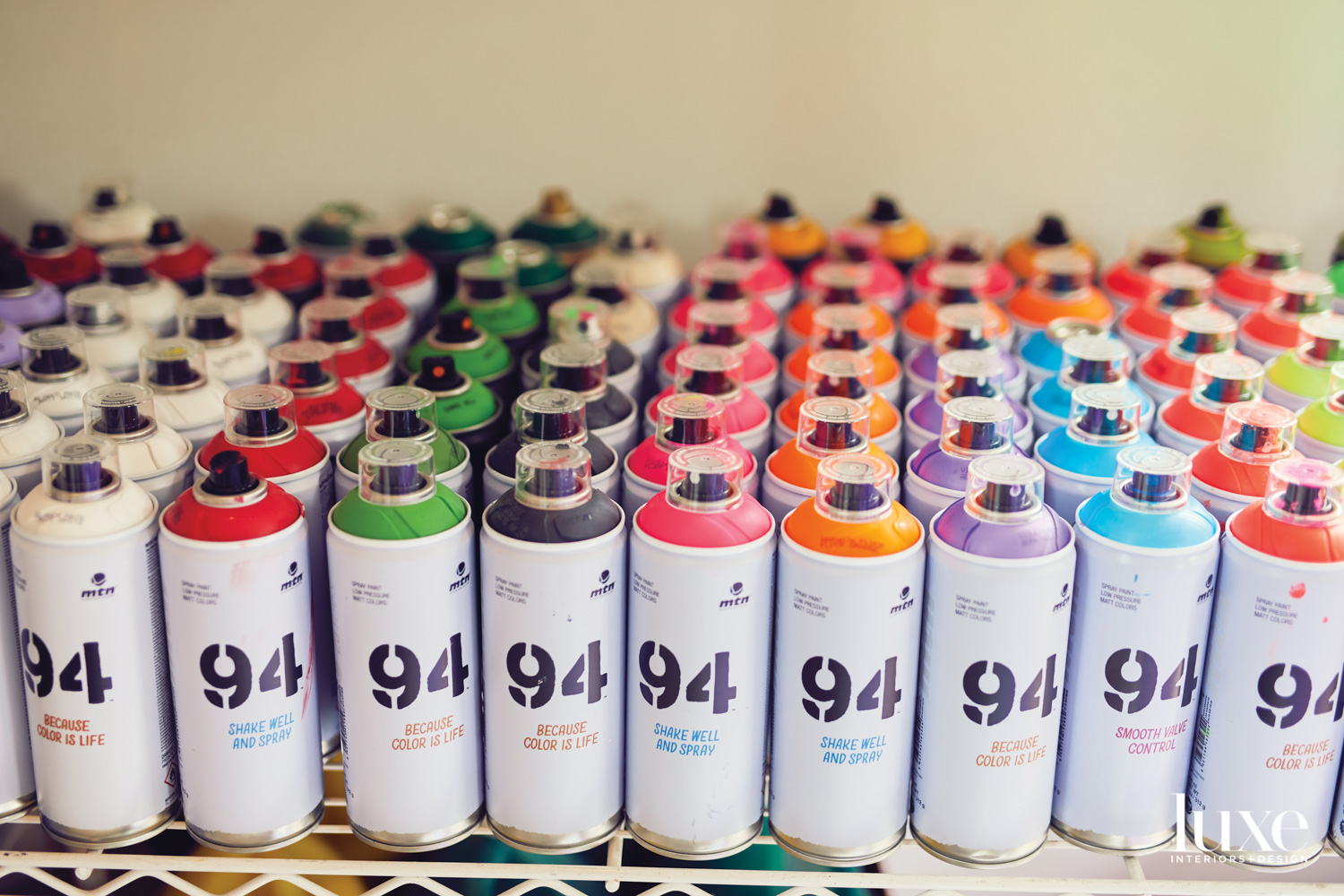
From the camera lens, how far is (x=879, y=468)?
1043 mm

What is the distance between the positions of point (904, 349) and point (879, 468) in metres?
0.54

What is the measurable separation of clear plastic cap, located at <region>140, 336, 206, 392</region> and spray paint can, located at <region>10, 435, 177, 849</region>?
0.56 feet

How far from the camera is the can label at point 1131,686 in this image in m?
1.04

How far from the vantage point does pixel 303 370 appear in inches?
49.5

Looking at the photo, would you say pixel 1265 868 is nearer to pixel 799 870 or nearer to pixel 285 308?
pixel 799 870

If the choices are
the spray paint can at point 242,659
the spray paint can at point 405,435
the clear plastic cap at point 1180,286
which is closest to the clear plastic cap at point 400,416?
the spray paint can at point 405,435

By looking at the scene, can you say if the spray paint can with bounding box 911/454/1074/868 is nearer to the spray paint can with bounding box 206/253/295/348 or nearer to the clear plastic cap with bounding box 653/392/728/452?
the clear plastic cap with bounding box 653/392/728/452

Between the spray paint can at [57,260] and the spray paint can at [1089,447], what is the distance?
1.19 m

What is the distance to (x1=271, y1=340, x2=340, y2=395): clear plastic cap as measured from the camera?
1.26 m

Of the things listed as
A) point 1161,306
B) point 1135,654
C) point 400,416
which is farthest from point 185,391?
point 1161,306

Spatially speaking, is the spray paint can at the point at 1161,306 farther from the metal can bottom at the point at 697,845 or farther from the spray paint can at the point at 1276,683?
the metal can bottom at the point at 697,845

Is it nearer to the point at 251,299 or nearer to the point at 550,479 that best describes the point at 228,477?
the point at 550,479

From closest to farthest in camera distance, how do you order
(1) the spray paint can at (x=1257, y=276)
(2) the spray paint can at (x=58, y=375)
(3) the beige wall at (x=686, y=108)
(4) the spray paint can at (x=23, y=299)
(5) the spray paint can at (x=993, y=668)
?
(5) the spray paint can at (x=993, y=668) < (2) the spray paint can at (x=58, y=375) < (4) the spray paint can at (x=23, y=299) < (1) the spray paint can at (x=1257, y=276) < (3) the beige wall at (x=686, y=108)

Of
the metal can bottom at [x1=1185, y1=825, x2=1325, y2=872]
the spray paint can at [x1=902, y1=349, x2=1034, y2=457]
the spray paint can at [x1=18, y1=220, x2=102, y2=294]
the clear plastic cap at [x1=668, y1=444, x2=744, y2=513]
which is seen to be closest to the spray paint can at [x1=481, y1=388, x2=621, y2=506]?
the clear plastic cap at [x1=668, y1=444, x2=744, y2=513]
